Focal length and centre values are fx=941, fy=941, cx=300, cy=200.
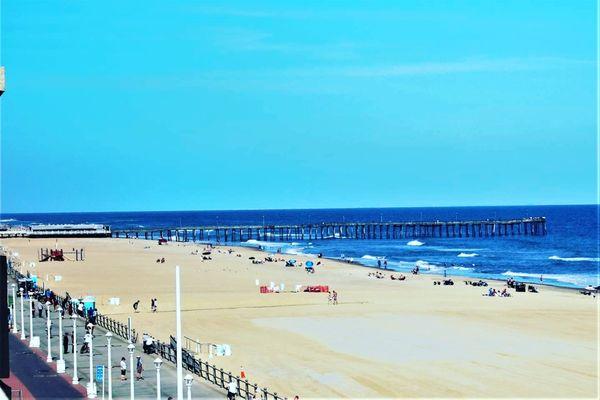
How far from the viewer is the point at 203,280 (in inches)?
2749

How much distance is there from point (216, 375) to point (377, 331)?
13.9 meters

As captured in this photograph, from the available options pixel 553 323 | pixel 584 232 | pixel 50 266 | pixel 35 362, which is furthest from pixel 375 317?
pixel 584 232

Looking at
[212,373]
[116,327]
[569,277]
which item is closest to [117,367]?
[212,373]

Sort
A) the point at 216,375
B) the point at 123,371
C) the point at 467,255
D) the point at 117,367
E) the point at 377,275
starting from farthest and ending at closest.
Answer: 1. the point at 467,255
2. the point at 377,275
3. the point at 216,375
4. the point at 117,367
5. the point at 123,371

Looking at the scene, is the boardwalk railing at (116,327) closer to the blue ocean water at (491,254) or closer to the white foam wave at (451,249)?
the blue ocean water at (491,254)

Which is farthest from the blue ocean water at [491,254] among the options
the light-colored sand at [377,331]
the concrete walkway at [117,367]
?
the concrete walkway at [117,367]

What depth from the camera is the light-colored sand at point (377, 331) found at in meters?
30.4

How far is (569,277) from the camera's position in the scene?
81.1m

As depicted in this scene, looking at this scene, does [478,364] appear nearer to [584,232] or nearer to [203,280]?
[203,280]

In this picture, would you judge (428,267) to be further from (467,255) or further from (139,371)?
(139,371)

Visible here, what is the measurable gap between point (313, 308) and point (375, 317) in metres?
5.06

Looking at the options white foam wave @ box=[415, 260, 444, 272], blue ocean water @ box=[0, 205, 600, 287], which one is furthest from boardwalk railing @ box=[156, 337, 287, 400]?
white foam wave @ box=[415, 260, 444, 272]

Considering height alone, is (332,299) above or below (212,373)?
below

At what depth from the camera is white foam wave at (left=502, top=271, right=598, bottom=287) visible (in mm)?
75575
